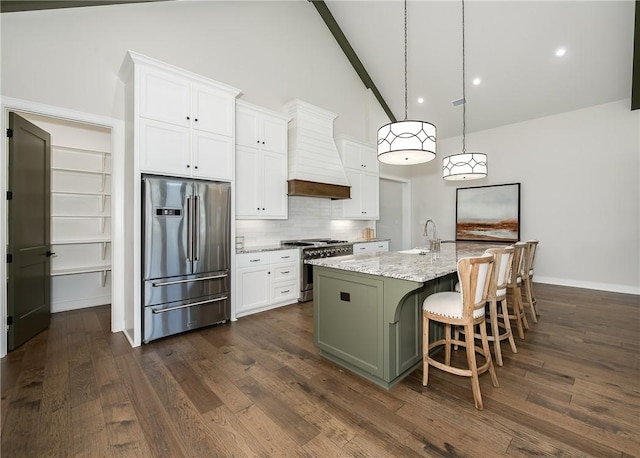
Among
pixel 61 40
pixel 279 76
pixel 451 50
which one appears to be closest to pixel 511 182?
pixel 451 50

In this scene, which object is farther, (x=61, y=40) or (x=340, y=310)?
(x=61, y=40)

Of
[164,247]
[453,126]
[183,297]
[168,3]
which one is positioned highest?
[168,3]

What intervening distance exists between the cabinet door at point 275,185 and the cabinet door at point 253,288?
86 cm

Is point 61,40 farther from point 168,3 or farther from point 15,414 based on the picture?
point 15,414

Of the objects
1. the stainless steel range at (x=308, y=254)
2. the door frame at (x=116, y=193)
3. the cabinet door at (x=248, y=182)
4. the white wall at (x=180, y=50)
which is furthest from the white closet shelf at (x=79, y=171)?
the stainless steel range at (x=308, y=254)

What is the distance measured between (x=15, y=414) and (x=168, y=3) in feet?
14.5

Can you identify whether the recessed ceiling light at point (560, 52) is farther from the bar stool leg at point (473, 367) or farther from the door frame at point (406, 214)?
the bar stool leg at point (473, 367)

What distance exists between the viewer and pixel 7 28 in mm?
2760

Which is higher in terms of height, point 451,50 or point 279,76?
point 451,50

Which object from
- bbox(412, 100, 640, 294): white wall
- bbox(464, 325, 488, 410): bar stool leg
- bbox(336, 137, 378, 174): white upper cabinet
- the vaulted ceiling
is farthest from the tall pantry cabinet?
bbox(412, 100, 640, 294): white wall

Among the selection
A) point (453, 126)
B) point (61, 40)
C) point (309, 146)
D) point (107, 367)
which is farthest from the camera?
point (453, 126)

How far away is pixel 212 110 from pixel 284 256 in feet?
6.98

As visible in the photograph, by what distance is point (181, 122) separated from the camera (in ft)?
10.6

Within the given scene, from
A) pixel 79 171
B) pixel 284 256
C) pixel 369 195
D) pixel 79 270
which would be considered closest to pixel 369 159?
pixel 369 195
